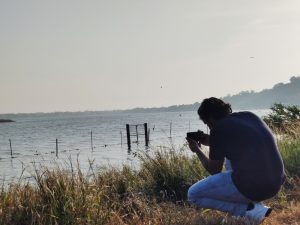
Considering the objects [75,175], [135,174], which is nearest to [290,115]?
[135,174]

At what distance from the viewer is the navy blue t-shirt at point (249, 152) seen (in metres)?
4.71

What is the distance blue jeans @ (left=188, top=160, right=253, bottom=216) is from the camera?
5.01m

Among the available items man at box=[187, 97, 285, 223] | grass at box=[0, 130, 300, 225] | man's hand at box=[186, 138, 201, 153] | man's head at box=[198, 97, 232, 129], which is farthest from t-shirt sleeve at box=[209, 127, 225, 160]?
grass at box=[0, 130, 300, 225]

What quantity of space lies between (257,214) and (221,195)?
1.38 ft

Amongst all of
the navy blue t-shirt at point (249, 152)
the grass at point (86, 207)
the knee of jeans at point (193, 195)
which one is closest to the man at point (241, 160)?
the navy blue t-shirt at point (249, 152)

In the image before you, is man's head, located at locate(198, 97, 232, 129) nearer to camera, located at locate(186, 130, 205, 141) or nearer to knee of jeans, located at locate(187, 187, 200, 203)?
camera, located at locate(186, 130, 205, 141)

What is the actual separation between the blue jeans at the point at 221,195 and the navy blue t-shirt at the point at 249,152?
141 mm

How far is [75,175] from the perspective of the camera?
6.46 metres

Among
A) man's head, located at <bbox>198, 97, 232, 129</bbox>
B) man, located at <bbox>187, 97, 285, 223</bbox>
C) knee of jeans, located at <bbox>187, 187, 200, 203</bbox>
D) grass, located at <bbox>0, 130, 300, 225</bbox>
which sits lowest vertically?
grass, located at <bbox>0, 130, 300, 225</bbox>

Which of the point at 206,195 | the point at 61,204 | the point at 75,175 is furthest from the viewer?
the point at 75,175

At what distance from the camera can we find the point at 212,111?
489cm

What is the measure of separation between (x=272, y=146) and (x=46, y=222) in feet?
8.71

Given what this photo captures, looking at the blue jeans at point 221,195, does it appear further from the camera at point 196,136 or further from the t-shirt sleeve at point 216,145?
the camera at point 196,136

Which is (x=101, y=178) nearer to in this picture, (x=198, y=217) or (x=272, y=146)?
(x=198, y=217)
